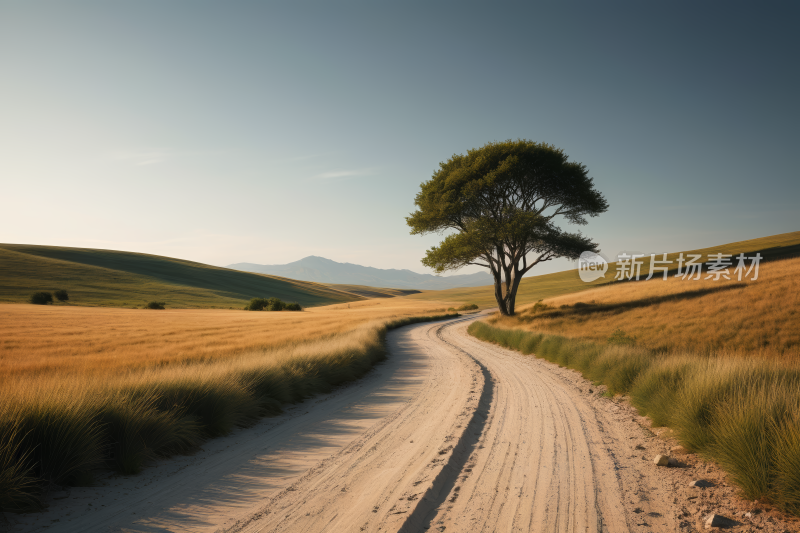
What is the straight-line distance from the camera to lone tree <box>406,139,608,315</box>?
97.8ft

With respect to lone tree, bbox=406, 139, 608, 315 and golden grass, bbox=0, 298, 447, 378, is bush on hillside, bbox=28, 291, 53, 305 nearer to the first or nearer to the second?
golden grass, bbox=0, 298, 447, 378

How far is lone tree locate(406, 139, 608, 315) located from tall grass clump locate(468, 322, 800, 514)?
2071cm

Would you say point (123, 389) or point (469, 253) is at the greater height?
point (469, 253)

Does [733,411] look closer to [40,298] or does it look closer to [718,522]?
[718,522]

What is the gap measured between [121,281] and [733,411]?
326ft

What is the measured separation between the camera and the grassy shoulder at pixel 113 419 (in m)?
4.36

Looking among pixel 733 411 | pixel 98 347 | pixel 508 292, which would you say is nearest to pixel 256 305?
pixel 508 292

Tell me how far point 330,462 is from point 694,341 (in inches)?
733

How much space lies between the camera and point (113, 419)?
5453 mm

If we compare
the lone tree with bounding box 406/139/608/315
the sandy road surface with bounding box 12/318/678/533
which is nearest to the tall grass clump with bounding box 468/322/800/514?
the sandy road surface with bounding box 12/318/678/533

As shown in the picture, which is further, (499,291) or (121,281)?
(121,281)

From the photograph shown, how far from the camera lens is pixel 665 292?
31109mm

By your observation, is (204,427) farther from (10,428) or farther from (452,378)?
(452,378)

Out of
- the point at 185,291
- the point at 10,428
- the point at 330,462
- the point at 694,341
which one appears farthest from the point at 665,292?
the point at 185,291
